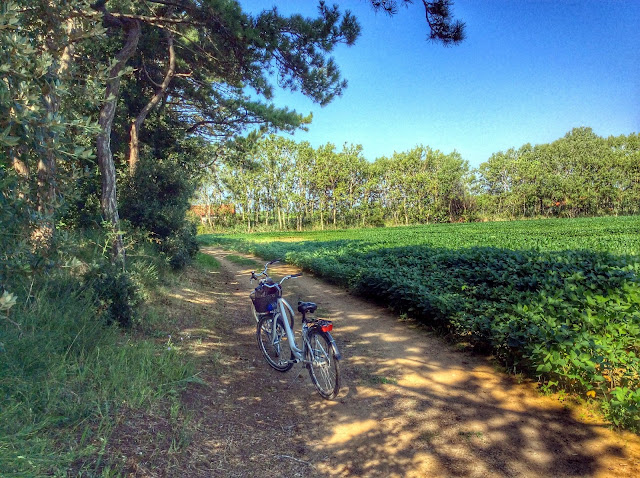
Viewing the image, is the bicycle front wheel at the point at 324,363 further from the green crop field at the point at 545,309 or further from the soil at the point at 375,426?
the green crop field at the point at 545,309

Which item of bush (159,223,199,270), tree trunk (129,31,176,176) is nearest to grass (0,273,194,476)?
bush (159,223,199,270)

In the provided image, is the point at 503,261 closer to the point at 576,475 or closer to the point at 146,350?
the point at 576,475

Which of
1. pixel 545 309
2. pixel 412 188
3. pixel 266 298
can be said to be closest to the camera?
pixel 545 309

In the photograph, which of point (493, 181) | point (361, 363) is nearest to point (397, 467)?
point (361, 363)

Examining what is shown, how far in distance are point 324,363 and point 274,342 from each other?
0.99 meters

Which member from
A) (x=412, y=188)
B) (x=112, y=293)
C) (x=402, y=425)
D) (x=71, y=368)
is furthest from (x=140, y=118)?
(x=412, y=188)

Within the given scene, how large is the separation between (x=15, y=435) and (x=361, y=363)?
3605mm

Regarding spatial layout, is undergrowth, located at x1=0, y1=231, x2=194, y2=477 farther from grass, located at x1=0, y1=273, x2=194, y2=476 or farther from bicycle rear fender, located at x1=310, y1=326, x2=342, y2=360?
bicycle rear fender, located at x1=310, y1=326, x2=342, y2=360

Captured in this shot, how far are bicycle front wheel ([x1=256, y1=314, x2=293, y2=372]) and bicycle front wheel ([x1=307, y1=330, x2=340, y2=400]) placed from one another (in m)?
0.45

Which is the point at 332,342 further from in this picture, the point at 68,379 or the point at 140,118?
the point at 140,118

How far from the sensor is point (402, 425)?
130 inches

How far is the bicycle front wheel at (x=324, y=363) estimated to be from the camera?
147 inches

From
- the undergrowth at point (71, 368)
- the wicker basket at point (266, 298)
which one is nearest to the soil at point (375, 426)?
the undergrowth at point (71, 368)

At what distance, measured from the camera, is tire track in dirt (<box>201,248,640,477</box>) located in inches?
108
